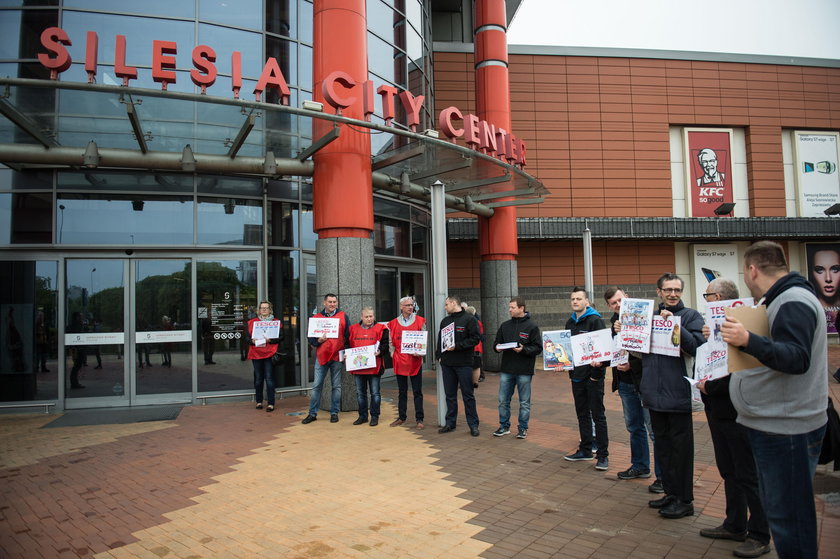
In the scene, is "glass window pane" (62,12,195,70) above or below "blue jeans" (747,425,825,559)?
above

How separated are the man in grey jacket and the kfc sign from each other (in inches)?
262

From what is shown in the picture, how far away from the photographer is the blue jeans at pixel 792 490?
2.85 m

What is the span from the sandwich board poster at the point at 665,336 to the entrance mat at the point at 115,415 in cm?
792

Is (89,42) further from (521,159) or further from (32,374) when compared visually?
(521,159)

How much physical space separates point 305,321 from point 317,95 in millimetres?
4523

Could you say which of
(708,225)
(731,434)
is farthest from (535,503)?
(708,225)

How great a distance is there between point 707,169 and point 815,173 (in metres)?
5.03

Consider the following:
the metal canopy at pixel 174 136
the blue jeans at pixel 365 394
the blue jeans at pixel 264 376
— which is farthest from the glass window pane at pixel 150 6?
the blue jeans at pixel 365 394

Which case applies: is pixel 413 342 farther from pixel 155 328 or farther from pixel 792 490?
pixel 792 490

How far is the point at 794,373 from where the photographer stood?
9.24ft

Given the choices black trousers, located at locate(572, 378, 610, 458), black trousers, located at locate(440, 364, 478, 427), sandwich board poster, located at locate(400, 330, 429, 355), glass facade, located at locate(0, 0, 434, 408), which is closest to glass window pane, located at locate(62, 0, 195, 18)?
glass facade, located at locate(0, 0, 434, 408)

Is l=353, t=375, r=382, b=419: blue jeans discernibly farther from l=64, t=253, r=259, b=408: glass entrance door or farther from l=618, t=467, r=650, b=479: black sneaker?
l=618, t=467, r=650, b=479: black sneaker

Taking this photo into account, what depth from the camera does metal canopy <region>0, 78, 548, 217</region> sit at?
7500mm

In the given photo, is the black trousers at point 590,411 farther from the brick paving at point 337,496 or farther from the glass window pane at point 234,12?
the glass window pane at point 234,12
